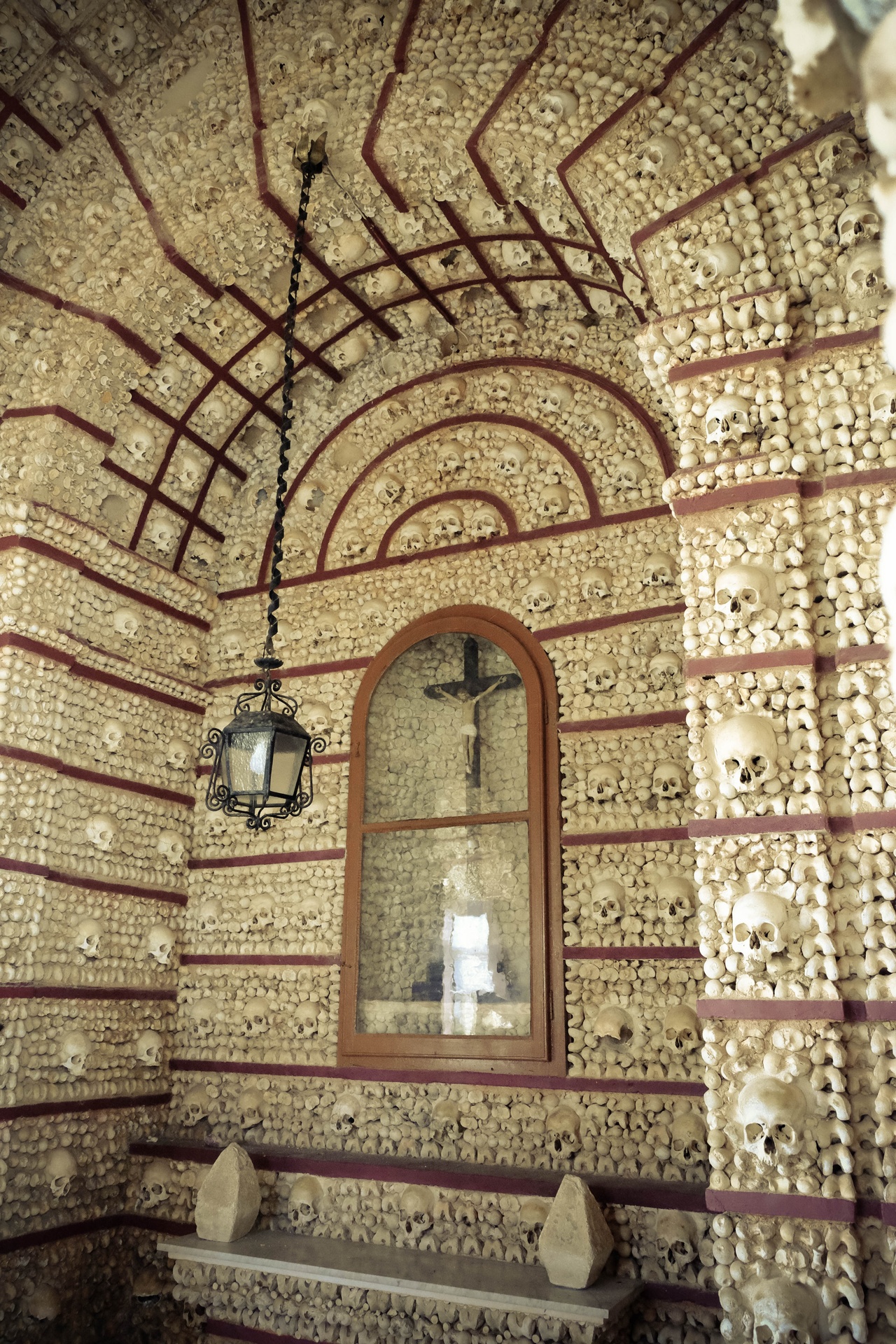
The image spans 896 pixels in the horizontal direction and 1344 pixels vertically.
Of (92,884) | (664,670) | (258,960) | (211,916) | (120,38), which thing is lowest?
(258,960)

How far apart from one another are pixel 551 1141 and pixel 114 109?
581 centimetres

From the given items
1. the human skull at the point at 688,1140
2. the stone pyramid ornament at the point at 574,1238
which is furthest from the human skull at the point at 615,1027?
the stone pyramid ornament at the point at 574,1238

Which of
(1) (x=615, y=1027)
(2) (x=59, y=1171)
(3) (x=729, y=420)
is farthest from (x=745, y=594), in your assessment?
(2) (x=59, y=1171)

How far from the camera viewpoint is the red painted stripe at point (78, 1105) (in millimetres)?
5000

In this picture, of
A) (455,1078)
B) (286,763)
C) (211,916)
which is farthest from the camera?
(211,916)

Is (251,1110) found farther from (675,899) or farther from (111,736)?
(675,899)

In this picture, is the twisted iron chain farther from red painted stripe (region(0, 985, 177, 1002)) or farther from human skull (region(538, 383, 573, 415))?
red painted stripe (region(0, 985, 177, 1002))

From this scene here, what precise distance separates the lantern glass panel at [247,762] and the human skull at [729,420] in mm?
2089

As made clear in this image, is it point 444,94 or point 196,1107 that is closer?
point 444,94

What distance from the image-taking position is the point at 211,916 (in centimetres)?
628

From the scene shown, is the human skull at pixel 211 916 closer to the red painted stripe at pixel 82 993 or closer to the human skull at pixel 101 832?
the red painted stripe at pixel 82 993

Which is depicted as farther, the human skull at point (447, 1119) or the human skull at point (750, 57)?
the human skull at point (447, 1119)

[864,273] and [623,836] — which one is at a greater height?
[864,273]

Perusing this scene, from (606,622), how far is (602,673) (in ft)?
1.01
